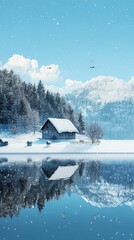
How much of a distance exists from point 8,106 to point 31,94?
16203 mm

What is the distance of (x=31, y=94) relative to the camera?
396ft

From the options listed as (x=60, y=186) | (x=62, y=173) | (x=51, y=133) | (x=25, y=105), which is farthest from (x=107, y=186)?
(x=25, y=105)

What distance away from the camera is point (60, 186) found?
98.4 feet

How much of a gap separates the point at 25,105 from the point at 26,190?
254 ft

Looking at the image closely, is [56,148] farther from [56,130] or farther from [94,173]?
[94,173]

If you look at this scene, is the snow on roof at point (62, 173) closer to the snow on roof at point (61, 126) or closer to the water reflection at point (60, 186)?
the water reflection at point (60, 186)

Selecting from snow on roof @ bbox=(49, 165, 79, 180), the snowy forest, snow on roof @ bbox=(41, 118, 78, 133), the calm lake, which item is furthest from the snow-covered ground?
the calm lake

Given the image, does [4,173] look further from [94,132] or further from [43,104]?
[43,104]

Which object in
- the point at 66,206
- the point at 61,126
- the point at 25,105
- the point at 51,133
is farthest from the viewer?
the point at 25,105

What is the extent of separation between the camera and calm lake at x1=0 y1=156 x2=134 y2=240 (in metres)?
17.8

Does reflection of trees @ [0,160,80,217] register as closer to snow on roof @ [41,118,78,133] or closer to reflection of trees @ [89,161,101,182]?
reflection of trees @ [89,161,101,182]

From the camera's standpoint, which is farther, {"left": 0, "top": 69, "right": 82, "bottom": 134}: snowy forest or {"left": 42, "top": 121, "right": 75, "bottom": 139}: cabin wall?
{"left": 0, "top": 69, "right": 82, "bottom": 134}: snowy forest

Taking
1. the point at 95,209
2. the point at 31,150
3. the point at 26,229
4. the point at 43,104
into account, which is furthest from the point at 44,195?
the point at 43,104

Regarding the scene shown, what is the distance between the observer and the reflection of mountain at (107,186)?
25.0 m
